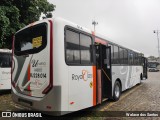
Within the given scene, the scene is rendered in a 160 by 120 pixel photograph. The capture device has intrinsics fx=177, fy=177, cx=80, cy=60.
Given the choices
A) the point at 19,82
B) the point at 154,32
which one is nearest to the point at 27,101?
the point at 19,82

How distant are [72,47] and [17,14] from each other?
29.5 feet

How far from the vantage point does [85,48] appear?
19.6 feet

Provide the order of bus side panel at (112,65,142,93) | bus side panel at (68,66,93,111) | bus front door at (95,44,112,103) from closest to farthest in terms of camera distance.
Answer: bus side panel at (68,66,93,111), bus front door at (95,44,112,103), bus side panel at (112,65,142,93)

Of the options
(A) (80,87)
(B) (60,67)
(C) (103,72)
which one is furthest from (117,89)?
(B) (60,67)

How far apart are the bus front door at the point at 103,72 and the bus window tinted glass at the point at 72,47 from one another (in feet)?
4.62

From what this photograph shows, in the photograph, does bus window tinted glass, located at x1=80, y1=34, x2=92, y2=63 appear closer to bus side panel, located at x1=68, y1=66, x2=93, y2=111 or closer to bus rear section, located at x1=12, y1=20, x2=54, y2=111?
bus side panel, located at x1=68, y1=66, x2=93, y2=111

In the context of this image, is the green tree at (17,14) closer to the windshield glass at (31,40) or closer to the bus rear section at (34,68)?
the windshield glass at (31,40)

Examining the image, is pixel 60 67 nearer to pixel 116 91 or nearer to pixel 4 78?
pixel 116 91

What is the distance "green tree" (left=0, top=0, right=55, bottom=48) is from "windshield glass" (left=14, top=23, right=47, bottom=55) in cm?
603

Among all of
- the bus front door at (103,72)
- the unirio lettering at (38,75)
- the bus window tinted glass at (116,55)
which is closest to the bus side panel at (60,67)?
the unirio lettering at (38,75)

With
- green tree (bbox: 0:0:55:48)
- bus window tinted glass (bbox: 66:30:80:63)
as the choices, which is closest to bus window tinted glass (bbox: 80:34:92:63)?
bus window tinted glass (bbox: 66:30:80:63)

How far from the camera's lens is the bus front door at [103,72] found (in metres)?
6.77

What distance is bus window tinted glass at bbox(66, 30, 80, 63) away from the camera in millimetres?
5102

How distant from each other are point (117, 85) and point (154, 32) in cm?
4643
